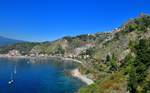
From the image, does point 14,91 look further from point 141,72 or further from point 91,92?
point 141,72

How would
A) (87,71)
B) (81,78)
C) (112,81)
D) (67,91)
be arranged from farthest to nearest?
(87,71) → (81,78) → (67,91) → (112,81)

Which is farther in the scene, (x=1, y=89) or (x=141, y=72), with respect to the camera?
(x=1, y=89)

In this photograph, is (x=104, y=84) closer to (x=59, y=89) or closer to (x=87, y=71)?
(x=59, y=89)

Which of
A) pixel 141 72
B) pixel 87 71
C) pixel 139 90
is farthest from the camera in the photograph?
pixel 87 71

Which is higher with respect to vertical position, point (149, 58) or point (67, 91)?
point (149, 58)

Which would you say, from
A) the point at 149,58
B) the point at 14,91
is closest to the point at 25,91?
the point at 14,91

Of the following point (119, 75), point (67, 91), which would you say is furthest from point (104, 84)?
point (67, 91)

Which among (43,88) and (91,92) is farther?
(43,88)

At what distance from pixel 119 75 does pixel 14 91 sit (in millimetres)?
59173

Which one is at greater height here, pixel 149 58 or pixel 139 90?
pixel 149 58

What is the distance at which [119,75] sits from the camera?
359 ft

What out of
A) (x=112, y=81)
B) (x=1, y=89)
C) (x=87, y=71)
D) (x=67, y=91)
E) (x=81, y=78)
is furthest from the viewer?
(x=87, y=71)

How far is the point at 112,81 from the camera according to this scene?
102 metres

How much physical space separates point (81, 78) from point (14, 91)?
4444 cm
